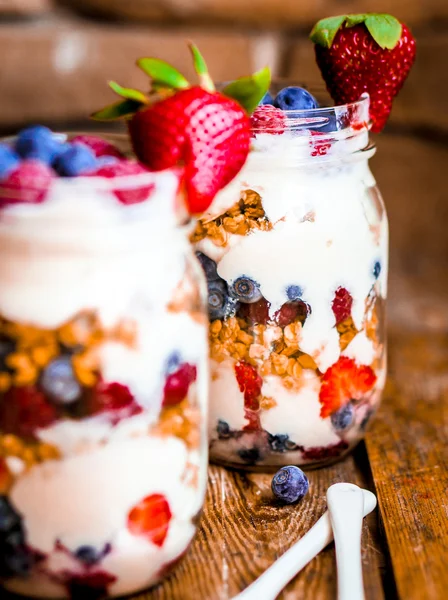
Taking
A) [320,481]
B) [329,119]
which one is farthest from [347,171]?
[320,481]

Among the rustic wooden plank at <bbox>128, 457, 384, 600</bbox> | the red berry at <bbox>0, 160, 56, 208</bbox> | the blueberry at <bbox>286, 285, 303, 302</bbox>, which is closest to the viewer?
the red berry at <bbox>0, 160, 56, 208</bbox>

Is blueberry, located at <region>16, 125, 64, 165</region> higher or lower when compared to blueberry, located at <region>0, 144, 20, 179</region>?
A: higher

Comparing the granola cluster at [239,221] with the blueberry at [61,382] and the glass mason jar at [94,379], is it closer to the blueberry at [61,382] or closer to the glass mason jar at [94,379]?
the glass mason jar at [94,379]

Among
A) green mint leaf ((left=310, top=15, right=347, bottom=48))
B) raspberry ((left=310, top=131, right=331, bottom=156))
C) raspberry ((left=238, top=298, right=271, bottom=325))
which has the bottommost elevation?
raspberry ((left=238, top=298, right=271, bottom=325))

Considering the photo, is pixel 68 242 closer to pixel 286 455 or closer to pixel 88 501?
pixel 88 501

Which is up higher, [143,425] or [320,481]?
[143,425]

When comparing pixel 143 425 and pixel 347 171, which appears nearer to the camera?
pixel 143 425

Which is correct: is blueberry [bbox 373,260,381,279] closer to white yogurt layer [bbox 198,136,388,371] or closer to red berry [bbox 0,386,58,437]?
white yogurt layer [bbox 198,136,388,371]

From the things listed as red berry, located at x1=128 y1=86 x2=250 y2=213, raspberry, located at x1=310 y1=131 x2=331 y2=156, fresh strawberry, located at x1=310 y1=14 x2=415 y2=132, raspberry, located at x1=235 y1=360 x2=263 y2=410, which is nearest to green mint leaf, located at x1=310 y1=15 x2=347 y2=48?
fresh strawberry, located at x1=310 y1=14 x2=415 y2=132

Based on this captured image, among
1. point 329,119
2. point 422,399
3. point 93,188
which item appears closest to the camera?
point 93,188
